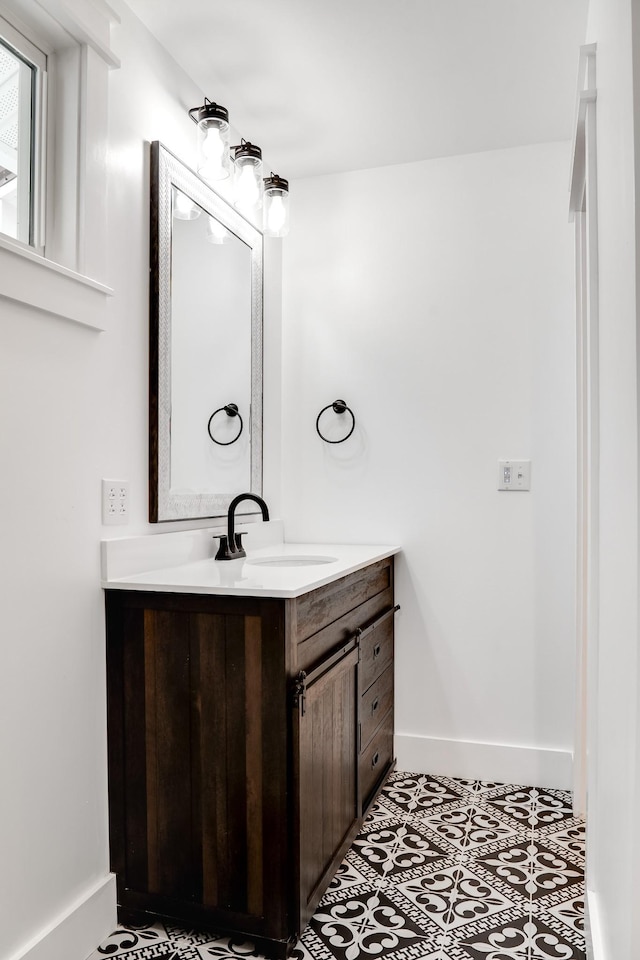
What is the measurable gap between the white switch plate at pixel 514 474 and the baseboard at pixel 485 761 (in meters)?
0.99

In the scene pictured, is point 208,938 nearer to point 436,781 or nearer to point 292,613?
point 292,613

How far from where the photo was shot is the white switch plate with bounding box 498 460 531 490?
8.61 feet

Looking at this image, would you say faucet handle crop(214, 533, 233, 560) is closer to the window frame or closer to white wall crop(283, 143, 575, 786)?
white wall crop(283, 143, 575, 786)

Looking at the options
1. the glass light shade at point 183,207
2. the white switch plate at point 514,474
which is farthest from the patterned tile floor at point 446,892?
the glass light shade at point 183,207

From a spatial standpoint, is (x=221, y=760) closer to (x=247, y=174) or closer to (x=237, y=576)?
(x=237, y=576)

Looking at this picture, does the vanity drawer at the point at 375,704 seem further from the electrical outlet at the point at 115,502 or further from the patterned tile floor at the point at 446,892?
the electrical outlet at the point at 115,502

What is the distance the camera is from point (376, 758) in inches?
96.0

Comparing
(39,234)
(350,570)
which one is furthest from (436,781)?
(39,234)

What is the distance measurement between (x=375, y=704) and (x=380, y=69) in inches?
82.4

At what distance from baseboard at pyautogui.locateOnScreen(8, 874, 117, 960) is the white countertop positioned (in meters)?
0.74

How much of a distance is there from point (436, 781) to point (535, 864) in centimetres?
65

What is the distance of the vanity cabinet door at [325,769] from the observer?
1665mm

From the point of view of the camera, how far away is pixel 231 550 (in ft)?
7.43

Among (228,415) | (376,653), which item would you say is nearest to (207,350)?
(228,415)
